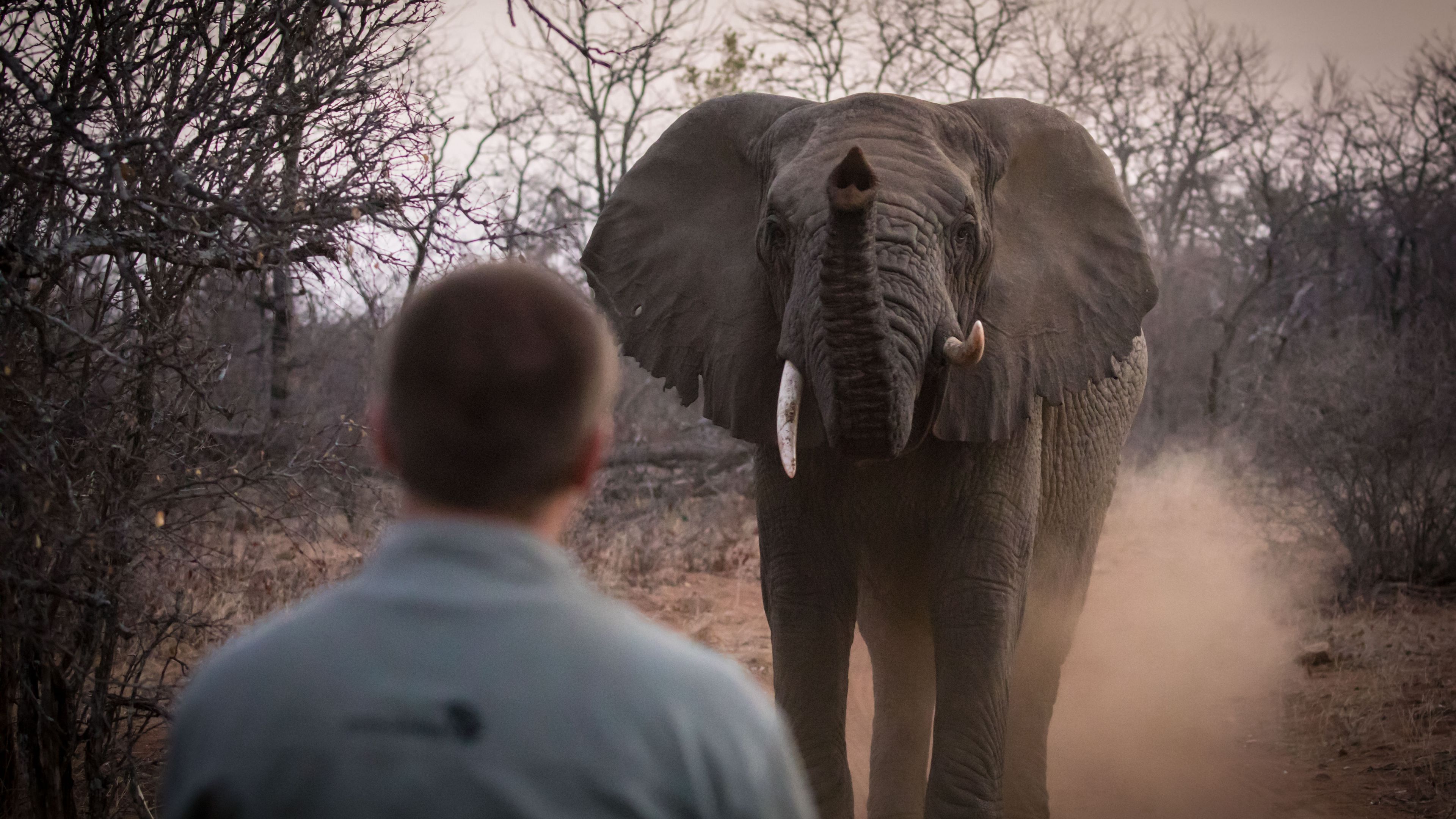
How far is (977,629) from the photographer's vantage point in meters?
4.24

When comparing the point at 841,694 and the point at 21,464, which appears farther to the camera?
the point at 841,694

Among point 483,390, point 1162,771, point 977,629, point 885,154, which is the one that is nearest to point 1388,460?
point 1162,771

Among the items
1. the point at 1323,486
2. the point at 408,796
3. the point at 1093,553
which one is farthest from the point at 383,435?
the point at 1323,486

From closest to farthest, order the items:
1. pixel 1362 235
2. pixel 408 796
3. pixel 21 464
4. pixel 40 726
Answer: pixel 408 796 < pixel 21 464 < pixel 40 726 < pixel 1362 235

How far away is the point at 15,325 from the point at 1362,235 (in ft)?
62.1

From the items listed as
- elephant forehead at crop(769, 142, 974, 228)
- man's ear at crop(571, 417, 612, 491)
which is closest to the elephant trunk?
elephant forehead at crop(769, 142, 974, 228)

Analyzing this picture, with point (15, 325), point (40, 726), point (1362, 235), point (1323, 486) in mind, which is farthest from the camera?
point (1362, 235)

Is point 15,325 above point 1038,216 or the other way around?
the other way around

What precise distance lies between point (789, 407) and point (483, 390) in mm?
2719

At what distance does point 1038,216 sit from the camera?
15.4 feet

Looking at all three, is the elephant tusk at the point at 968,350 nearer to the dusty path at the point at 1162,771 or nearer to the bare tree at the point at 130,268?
the bare tree at the point at 130,268

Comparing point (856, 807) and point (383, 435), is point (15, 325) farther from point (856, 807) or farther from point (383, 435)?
point (856, 807)

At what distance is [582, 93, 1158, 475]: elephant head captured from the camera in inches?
147

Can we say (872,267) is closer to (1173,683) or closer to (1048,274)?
(1048,274)
